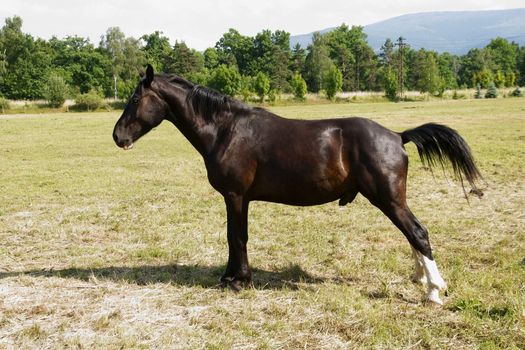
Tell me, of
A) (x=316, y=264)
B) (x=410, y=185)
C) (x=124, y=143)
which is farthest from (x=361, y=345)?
(x=410, y=185)

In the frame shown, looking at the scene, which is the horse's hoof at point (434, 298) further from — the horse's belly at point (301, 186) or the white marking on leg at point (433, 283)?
the horse's belly at point (301, 186)

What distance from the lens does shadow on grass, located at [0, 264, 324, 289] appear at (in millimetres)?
5430

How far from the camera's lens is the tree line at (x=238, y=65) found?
60669 millimetres

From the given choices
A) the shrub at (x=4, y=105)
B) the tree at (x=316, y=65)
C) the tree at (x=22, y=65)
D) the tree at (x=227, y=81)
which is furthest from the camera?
the tree at (x=316, y=65)

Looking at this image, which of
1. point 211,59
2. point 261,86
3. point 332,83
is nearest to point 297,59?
point 211,59

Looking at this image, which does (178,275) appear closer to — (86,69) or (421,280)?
(421,280)

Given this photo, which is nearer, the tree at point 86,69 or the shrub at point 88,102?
the shrub at point 88,102

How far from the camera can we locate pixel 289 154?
500 centimetres

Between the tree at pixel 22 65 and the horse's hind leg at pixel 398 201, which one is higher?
the tree at pixel 22 65

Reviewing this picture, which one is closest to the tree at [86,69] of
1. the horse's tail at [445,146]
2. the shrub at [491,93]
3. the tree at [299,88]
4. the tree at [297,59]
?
the tree at [299,88]

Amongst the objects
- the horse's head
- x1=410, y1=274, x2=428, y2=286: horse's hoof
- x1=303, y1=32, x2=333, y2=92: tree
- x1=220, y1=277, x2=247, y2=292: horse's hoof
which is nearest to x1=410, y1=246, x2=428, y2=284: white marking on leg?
x1=410, y1=274, x2=428, y2=286: horse's hoof

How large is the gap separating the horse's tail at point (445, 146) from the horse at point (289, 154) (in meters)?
0.01

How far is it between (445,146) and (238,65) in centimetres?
8099

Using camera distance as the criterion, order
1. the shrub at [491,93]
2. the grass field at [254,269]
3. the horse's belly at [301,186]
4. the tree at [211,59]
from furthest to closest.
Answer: the tree at [211,59]
the shrub at [491,93]
the horse's belly at [301,186]
the grass field at [254,269]
